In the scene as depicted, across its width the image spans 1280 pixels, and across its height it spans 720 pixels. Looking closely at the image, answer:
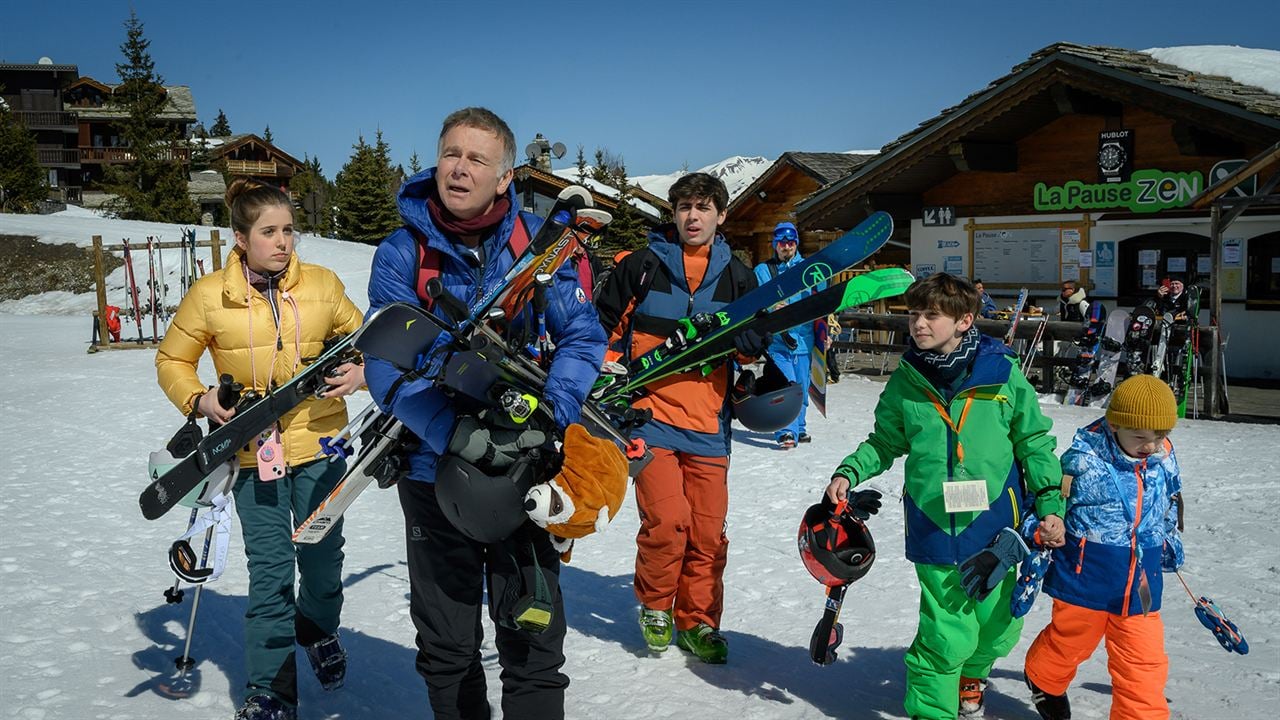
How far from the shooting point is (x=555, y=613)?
294 centimetres

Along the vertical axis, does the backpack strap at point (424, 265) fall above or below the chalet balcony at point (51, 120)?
below

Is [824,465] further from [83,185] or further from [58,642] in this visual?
[83,185]

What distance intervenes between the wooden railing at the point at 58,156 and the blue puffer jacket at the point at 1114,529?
78486 millimetres

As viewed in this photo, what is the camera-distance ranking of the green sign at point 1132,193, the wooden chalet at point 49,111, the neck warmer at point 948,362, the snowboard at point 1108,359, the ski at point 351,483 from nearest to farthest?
the ski at point 351,483 < the neck warmer at point 948,362 < the snowboard at point 1108,359 < the green sign at point 1132,193 < the wooden chalet at point 49,111

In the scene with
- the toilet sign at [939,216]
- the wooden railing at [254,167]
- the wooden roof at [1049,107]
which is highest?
the wooden railing at [254,167]

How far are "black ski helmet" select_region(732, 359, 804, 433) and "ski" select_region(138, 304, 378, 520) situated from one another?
6.35ft

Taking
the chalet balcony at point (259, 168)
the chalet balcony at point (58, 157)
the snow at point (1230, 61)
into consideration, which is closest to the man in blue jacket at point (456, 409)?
the snow at point (1230, 61)

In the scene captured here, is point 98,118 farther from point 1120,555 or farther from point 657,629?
point 1120,555

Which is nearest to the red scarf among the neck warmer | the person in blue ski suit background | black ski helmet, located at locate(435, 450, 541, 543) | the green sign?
black ski helmet, located at locate(435, 450, 541, 543)

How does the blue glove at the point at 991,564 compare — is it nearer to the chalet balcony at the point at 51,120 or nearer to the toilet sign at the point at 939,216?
the toilet sign at the point at 939,216

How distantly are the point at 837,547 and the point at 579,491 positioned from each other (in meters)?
1.43

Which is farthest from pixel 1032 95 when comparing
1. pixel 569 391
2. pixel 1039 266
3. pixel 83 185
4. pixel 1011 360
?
pixel 83 185

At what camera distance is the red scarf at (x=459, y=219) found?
2.93 meters

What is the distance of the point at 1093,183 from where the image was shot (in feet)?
49.5
